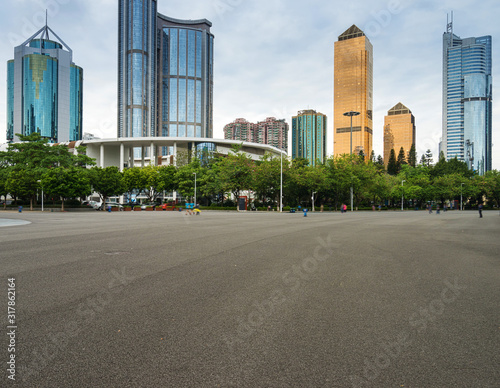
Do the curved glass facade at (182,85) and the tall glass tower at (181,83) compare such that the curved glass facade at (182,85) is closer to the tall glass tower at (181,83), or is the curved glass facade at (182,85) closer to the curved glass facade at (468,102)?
the tall glass tower at (181,83)

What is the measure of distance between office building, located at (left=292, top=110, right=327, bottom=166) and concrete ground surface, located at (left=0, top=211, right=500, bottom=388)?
17459cm

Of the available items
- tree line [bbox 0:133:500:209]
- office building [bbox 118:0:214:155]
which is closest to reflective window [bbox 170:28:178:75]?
office building [bbox 118:0:214:155]

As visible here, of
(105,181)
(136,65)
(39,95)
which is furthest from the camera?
(136,65)

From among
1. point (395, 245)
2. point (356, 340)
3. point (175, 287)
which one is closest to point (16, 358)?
point (175, 287)

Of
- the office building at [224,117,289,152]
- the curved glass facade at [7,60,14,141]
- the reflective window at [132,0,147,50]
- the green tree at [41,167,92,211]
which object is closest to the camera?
the green tree at [41,167,92,211]

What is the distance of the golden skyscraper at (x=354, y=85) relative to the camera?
117188 millimetres

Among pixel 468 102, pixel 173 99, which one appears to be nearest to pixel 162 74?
pixel 173 99

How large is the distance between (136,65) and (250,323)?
185579 millimetres

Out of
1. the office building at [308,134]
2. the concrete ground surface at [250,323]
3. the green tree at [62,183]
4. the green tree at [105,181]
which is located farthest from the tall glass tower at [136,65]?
the concrete ground surface at [250,323]

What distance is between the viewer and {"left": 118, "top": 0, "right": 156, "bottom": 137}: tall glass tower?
168875 millimetres

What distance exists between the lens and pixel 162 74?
179 metres

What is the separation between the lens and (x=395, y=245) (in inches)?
457

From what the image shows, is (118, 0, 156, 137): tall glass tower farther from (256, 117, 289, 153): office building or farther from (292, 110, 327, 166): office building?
(292, 110, 327, 166): office building

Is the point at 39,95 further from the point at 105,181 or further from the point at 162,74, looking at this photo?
the point at 105,181
